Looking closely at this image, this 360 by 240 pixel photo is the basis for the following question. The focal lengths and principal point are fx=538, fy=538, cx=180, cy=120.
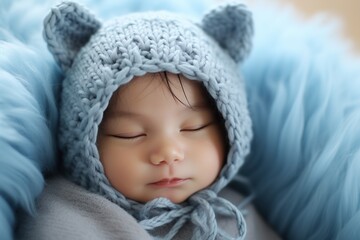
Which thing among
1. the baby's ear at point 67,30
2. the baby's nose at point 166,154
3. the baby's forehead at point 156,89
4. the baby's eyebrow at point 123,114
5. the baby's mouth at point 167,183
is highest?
the baby's ear at point 67,30

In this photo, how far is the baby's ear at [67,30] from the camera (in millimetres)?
922

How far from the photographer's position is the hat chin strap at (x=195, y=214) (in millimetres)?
882

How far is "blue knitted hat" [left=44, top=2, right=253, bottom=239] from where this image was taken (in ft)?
2.82

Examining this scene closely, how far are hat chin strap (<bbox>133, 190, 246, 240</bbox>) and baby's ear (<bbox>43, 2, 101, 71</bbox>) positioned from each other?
0.30 metres

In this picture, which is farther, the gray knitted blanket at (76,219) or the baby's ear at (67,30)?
the baby's ear at (67,30)

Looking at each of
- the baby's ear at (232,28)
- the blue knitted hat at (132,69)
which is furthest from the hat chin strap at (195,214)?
the baby's ear at (232,28)

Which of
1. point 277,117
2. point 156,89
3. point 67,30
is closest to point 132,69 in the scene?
point 156,89

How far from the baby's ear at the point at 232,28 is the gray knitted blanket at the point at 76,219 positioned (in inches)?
13.5

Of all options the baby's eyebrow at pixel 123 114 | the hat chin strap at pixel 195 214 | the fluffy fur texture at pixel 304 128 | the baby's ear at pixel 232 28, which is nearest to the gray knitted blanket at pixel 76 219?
the hat chin strap at pixel 195 214

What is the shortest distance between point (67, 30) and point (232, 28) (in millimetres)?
302

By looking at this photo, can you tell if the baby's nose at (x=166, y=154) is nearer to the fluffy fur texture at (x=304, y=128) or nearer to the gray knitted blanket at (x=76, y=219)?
the gray knitted blanket at (x=76, y=219)

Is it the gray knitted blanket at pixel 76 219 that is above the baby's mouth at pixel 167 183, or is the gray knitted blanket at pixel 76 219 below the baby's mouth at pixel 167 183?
below

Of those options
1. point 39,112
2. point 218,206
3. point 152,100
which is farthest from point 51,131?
point 218,206

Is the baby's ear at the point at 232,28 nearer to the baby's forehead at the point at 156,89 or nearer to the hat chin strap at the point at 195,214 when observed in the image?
the baby's forehead at the point at 156,89
